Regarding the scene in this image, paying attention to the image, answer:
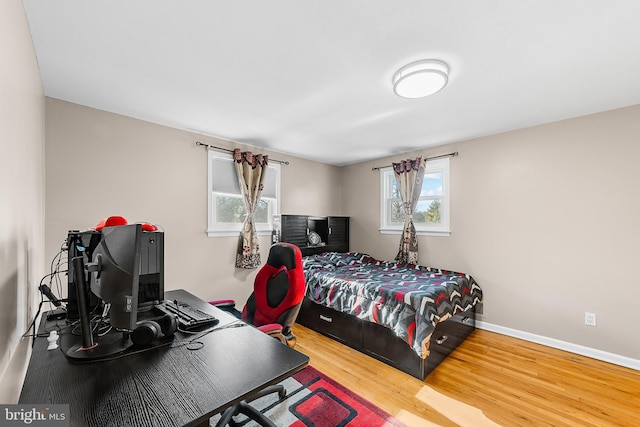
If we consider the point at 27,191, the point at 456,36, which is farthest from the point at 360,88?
the point at 27,191

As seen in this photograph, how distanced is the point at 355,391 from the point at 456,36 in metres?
2.58

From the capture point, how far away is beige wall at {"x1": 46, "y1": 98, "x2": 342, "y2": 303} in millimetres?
2397

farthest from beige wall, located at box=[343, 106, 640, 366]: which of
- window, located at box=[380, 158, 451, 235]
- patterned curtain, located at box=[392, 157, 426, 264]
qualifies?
patterned curtain, located at box=[392, 157, 426, 264]

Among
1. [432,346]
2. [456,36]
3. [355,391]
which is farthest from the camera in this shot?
[432,346]

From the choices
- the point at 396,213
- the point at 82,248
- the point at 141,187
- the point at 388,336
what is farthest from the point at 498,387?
the point at 141,187

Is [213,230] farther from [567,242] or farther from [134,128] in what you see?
[567,242]

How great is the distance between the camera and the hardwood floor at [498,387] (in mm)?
1861

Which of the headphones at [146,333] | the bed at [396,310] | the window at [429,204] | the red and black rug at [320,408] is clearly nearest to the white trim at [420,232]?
the window at [429,204]

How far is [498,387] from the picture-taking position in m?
2.18

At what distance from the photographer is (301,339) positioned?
305 centimetres

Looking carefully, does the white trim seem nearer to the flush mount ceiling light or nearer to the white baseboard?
the white baseboard

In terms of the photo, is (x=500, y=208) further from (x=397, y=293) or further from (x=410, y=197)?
(x=397, y=293)

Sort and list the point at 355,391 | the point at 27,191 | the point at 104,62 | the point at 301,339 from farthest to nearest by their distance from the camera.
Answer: the point at 301,339 < the point at 355,391 < the point at 104,62 < the point at 27,191

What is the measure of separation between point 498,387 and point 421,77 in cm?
251
